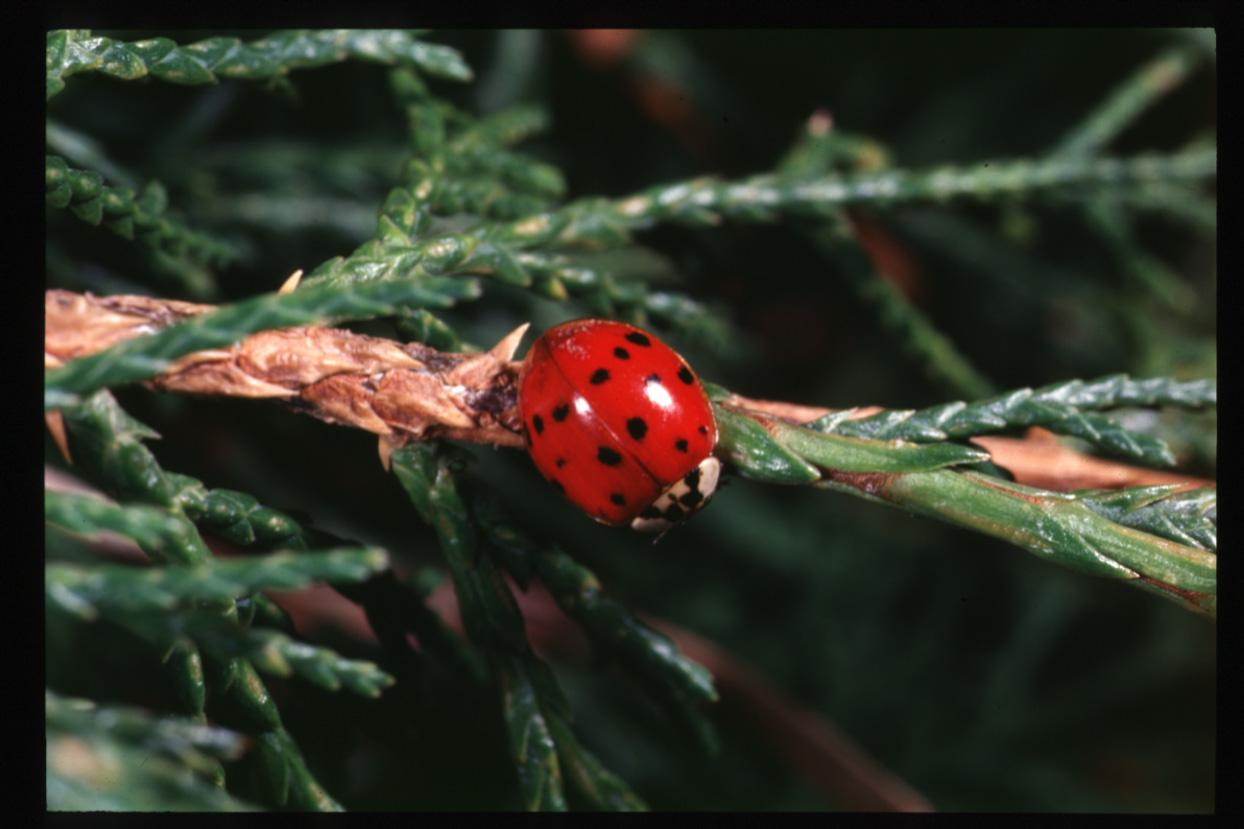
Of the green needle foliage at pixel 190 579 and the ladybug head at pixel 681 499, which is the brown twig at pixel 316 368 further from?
the ladybug head at pixel 681 499

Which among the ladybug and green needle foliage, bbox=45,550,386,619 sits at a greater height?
the ladybug

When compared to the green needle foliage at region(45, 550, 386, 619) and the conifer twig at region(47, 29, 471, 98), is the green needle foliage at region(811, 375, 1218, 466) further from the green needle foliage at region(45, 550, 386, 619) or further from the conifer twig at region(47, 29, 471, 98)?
the conifer twig at region(47, 29, 471, 98)

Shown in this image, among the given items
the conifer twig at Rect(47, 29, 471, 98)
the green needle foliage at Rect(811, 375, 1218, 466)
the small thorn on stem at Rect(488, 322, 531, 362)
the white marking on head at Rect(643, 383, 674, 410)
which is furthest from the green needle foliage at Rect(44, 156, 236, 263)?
the green needle foliage at Rect(811, 375, 1218, 466)

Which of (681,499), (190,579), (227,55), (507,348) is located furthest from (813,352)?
(190,579)

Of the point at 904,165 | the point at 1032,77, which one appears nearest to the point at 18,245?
the point at 904,165

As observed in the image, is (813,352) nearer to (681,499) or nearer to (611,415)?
(681,499)
